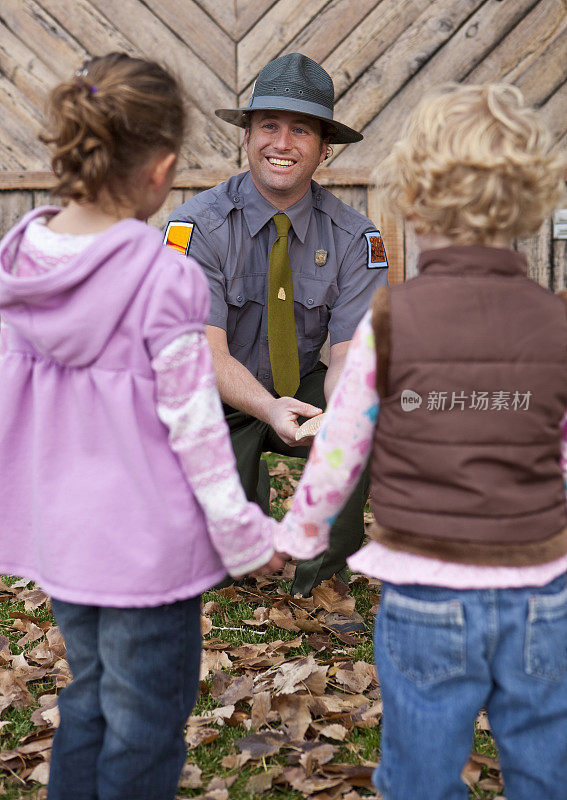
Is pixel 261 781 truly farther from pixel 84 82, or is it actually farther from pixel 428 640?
pixel 84 82

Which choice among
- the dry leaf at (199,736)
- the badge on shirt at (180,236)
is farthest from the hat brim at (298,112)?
the dry leaf at (199,736)

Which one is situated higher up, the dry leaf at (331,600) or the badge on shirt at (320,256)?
the badge on shirt at (320,256)

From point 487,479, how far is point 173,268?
2.40ft

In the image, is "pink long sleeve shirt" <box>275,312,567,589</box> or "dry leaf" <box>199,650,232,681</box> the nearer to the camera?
"pink long sleeve shirt" <box>275,312,567,589</box>

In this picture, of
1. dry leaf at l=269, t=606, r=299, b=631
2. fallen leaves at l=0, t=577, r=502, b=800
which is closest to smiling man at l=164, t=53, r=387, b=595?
dry leaf at l=269, t=606, r=299, b=631

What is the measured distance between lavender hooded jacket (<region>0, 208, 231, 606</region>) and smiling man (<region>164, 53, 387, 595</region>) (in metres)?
1.80

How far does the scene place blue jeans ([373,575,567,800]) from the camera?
5.43ft

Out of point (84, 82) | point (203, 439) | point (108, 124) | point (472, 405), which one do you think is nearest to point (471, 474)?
point (472, 405)

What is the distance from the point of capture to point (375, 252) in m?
4.03

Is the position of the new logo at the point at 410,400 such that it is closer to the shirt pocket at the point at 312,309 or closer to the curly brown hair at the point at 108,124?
the curly brown hair at the point at 108,124

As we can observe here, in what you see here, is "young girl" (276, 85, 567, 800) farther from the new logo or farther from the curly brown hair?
the curly brown hair

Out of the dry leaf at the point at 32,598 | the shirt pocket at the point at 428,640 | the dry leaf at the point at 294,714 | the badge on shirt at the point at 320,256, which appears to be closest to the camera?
the shirt pocket at the point at 428,640

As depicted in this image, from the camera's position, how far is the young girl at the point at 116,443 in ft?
5.80

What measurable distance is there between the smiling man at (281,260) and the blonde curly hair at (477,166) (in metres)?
1.93
